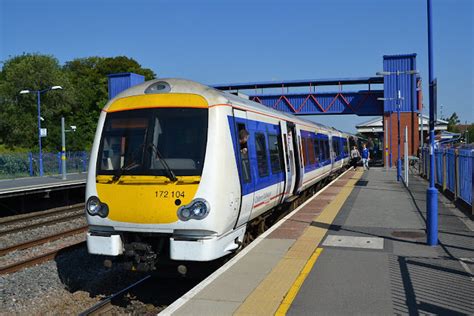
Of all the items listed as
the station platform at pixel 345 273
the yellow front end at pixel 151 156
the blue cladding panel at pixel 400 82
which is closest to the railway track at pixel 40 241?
the yellow front end at pixel 151 156

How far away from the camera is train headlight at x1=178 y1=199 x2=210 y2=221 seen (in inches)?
258

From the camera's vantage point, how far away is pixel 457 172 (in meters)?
14.5

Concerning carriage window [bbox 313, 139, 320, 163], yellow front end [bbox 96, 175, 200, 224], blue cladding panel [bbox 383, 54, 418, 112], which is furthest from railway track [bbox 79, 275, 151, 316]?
blue cladding panel [bbox 383, 54, 418, 112]

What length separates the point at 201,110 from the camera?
23.3ft

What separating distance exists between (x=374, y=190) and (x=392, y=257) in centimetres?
1140

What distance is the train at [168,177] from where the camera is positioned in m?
6.61

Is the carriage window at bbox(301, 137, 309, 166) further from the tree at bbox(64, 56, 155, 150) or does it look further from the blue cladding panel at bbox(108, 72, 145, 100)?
the tree at bbox(64, 56, 155, 150)

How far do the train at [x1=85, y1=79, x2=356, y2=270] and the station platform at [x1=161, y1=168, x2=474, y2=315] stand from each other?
2.24 ft

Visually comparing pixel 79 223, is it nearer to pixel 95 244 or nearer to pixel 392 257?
pixel 95 244

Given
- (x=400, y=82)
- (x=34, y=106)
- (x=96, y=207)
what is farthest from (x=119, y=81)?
(x=96, y=207)

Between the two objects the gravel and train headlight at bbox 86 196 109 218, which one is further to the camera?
the gravel

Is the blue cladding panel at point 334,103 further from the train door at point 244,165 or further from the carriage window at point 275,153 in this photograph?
the train door at point 244,165

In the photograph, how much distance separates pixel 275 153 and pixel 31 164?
2651 cm

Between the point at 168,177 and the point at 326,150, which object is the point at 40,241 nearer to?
the point at 168,177
